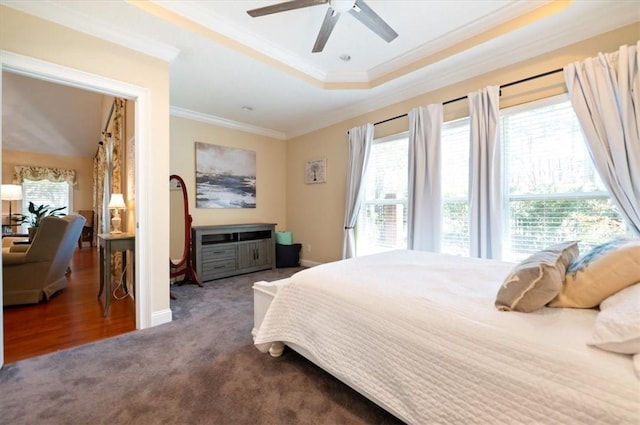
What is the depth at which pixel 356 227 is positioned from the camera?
397 cm

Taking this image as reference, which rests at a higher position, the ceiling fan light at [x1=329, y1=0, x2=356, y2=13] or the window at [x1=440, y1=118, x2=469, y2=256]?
the ceiling fan light at [x1=329, y1=0, x2=356, y2=13]

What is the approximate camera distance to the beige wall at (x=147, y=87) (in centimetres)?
195

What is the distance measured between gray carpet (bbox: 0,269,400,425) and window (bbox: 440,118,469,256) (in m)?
2.09

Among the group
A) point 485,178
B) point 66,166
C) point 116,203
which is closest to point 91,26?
point 116,203

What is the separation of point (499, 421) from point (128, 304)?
349cm

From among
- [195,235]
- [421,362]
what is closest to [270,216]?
[195,235]

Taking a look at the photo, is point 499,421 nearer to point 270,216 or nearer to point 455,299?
point 455,299

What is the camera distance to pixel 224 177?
444 cm

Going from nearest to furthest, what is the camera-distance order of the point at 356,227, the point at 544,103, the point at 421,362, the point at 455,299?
the point at 421,362
the point at 455,299
the point at 544,103
the point at 356,227

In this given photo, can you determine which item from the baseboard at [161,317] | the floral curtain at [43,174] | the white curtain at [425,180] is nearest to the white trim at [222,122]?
the white curtain at [425,180]

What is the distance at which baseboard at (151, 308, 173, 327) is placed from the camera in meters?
2.35

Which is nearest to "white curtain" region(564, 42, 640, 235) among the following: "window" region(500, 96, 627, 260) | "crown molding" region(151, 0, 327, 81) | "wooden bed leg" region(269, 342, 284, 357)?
"window" region(500, 96, 627, 260)

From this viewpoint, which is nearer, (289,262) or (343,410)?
(343,410)

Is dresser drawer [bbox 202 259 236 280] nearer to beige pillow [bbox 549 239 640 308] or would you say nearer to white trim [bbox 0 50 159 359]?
white trim [bbox 0 50 159 359]
